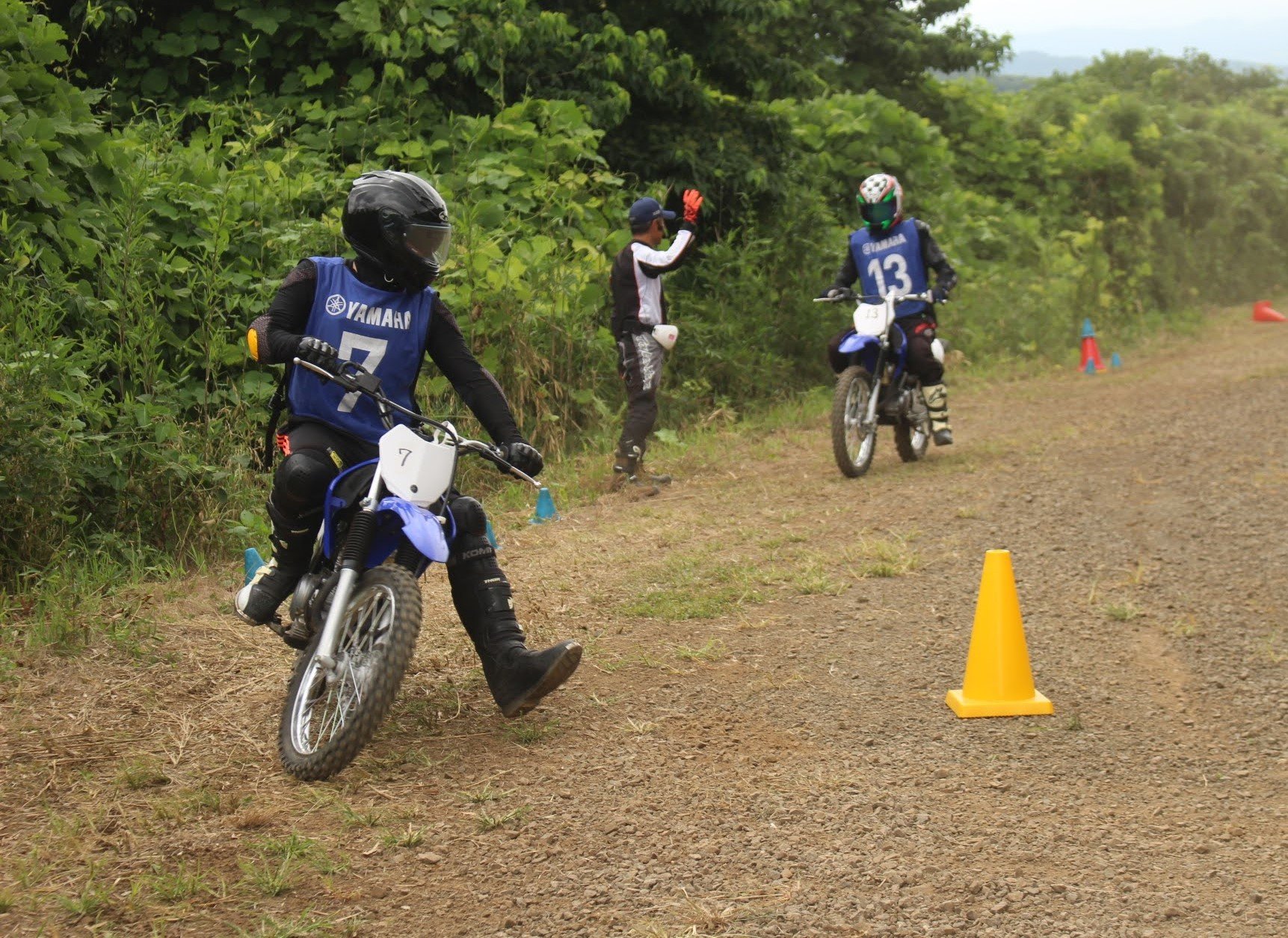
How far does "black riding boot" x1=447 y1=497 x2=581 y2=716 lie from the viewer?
483 cm

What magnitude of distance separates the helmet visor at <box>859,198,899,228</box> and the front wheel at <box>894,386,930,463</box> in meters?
1.21

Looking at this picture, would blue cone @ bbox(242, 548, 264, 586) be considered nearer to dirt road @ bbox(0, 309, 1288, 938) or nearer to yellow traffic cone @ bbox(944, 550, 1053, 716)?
dirt road @ bbox(0, 309, 1288, 938)

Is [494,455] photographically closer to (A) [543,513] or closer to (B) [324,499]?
(B) [324,499]

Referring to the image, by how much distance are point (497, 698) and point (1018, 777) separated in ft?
5.80

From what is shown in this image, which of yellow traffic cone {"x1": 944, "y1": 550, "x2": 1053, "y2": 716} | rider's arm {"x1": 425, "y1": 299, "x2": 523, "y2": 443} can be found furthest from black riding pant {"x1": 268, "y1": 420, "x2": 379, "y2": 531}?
yellow traffic cone {"x1": 944, "y1": 550, "x2": 1053, "y2": 716}

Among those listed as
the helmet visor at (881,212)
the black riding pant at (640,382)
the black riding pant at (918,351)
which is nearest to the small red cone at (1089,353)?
the black riding pant at (918,351)

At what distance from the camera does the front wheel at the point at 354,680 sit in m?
4.32

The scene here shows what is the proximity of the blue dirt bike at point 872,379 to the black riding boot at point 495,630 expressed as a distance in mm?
4993

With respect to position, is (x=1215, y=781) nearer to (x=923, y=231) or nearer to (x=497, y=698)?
(x=497, y=698)

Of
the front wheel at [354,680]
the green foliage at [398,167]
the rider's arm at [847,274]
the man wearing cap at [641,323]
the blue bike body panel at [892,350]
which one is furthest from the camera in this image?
the rider's arm at [847,274]

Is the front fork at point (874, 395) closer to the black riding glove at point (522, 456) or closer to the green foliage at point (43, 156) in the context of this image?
the green foliage at point (43, 156)

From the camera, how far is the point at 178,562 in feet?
23.6

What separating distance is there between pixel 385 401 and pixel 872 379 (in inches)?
229

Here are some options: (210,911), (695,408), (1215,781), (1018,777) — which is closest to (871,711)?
(1018,777)
